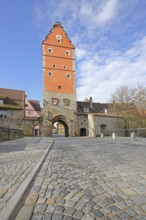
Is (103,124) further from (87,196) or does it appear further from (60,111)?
(87,196)

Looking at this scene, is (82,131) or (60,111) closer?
(60,111)

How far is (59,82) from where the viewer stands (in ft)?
133

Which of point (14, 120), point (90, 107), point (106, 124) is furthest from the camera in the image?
point (90, 107)

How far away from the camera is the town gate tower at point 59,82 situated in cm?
3894

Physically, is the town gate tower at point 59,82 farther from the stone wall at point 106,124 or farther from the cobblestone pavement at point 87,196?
Result: the cobblestone pavement at point 87,196

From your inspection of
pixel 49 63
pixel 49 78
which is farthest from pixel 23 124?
pixel 49 63

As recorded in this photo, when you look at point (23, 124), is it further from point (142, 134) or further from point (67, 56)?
point (142, 134)

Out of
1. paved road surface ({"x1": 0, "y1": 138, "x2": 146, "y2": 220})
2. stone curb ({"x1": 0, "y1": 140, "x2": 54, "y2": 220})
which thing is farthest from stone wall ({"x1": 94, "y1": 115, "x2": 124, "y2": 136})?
stone curb ({"x1": 0, "y1": 140, "x2": 54, "y2": 220})

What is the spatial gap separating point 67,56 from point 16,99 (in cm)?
1381

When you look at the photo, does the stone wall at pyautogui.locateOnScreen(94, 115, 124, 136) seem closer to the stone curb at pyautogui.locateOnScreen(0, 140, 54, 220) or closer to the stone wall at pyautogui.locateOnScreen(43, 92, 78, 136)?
the stone wall at pyautogui.locateOnScreen(43, 92, 78, 136)

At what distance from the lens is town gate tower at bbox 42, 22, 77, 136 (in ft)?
128

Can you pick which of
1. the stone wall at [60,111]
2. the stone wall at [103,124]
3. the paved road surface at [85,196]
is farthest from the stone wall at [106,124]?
the paved road surface at [85,196]

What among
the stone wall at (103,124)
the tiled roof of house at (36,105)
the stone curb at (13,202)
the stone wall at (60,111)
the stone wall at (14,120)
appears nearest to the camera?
the stone curb at (13,202)

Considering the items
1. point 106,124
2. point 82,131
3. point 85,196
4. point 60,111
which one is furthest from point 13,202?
point 82,131
